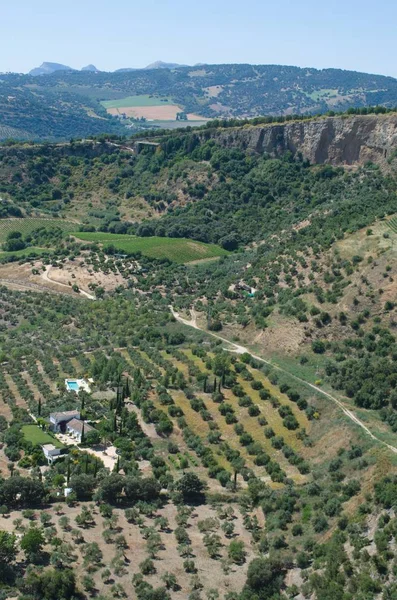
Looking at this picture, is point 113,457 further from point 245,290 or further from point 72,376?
point 245,290

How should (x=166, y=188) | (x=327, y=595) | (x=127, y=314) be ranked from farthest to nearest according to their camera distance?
(x=166, y=188) → (x=127, y=314) → (x=327, y=595)

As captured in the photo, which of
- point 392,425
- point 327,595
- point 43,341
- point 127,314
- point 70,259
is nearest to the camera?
point 327,595

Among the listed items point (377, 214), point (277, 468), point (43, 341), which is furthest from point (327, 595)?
point (377, 214)

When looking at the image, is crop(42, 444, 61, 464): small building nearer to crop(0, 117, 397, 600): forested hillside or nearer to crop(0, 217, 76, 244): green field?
crop(0, 117, 397, 600): forested hillside

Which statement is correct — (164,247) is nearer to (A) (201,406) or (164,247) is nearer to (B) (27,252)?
(B) (27,252)

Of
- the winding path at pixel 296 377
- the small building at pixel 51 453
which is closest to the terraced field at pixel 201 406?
the winding path at pixel 296 377

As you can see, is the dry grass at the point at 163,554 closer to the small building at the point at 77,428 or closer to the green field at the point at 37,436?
the green field at the point at 37,436

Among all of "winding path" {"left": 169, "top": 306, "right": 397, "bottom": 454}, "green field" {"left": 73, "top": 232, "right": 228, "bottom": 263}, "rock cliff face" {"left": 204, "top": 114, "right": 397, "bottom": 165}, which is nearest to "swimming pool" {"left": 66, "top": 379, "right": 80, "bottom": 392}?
"winding path" {"left": 169, "top": 306, "right": 397, "bottom": 454}
